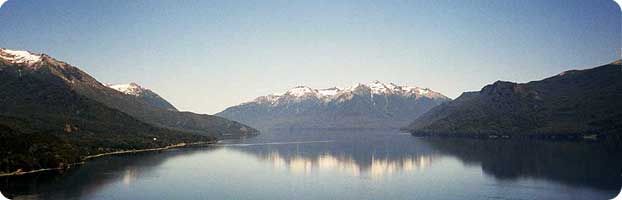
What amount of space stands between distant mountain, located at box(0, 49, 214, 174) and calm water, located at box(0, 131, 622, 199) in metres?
5.64

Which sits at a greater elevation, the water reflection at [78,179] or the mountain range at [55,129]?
the mountain range at [55,129]

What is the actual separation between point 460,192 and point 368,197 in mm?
12247

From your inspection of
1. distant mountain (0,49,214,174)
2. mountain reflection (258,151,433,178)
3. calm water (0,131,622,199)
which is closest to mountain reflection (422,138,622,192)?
calm water (0,131,622,199)

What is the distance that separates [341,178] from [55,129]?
77.5m

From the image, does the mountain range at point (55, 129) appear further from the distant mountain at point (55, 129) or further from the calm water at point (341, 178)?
the calm water at point (341, 178)

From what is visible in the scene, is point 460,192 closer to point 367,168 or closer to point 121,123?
point 367,168

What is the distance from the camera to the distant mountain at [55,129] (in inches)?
3410

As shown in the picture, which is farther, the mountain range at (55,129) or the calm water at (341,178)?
the mountain range at (55,129)

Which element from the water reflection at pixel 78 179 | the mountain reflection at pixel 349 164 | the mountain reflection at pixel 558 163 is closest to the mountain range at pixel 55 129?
Result: the water reflection at pixel 78 179

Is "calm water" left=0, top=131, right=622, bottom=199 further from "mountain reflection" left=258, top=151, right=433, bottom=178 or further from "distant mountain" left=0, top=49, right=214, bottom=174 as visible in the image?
"distant mountain" left=0, top=49, right=214, bottom=174

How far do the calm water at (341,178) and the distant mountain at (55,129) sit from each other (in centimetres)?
564

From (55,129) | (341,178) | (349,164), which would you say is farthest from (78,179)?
(55,129)

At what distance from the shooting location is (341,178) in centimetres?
8556

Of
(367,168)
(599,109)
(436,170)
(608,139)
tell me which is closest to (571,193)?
(436,170)
